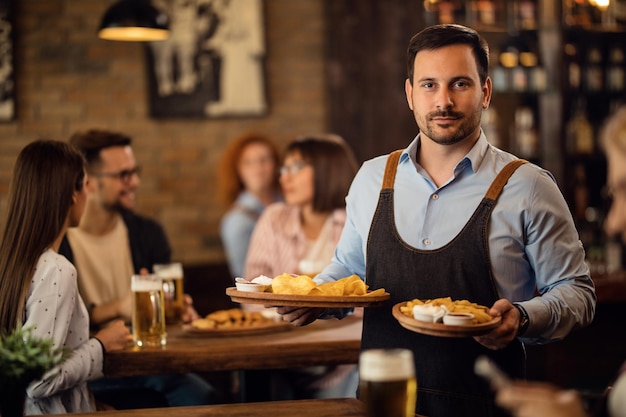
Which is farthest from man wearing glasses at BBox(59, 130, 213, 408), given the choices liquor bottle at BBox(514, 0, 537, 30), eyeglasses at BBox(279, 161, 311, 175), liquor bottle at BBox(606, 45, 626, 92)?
liquor bottle at BBox(606, 45, 626, 92)

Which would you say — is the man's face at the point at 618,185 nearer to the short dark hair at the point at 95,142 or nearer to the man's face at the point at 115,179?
the man's face at the point at 115,179

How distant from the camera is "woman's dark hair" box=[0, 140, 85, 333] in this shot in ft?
9.18

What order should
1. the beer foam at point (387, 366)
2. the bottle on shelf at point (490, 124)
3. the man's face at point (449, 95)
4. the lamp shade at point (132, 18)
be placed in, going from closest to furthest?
the beer foam at point (387, 366) → the man's face at point (449, 95) → the lamp shade at point (132, 18) → the bottle on shelf at point (490, 124)

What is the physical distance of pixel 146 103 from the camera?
646 centimetres

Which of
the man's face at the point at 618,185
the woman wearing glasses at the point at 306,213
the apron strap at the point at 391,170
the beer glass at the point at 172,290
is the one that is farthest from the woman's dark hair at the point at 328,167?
the man's face at the point at 618,185

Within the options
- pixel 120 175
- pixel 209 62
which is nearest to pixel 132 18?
pixel 120 175

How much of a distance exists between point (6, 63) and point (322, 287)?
427 centimetres

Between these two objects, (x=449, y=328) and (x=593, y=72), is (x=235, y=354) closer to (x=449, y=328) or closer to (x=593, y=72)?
(x=449, y=328)

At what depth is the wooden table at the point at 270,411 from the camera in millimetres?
2346

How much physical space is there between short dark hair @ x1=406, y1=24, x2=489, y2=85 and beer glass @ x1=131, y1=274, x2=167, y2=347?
1.25 metres

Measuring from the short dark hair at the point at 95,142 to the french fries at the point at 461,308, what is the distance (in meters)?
2.31

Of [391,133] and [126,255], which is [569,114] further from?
[126,255]

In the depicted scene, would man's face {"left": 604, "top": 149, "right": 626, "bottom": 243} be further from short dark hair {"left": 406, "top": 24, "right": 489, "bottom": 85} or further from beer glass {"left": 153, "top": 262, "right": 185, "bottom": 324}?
beer glass {"left": 153, "top": 262, "right": 185, "bottom": 324}

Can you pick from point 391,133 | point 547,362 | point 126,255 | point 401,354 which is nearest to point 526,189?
point 401,354
